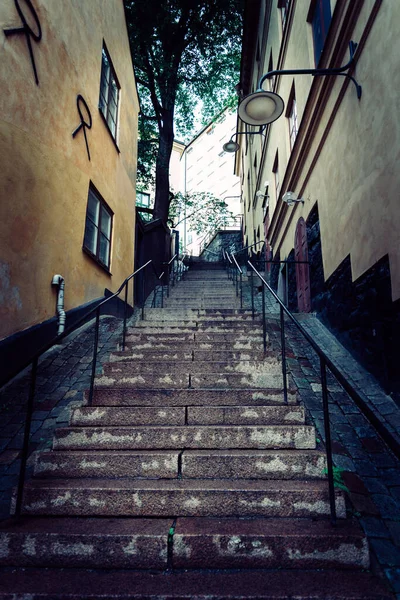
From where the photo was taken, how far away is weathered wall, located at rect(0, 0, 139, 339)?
4.31 m

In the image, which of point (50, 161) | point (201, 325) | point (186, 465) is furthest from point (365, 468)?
point (50, 161)

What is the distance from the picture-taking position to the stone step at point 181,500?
99.9 inches

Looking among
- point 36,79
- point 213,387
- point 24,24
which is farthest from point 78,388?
point 24,24

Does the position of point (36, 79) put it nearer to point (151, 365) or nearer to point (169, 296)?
point (151, 365)

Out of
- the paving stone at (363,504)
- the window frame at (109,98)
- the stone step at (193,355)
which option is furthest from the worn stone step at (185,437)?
the window frame at (109,98)

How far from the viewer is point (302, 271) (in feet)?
26.8

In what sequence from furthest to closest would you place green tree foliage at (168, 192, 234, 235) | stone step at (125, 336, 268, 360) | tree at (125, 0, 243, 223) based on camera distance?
1. green tree foliage at (168, 192, 234, 235)
2. tree at (125, 0, 243, 223)
3. stone step at (125, 336, 268, 360)

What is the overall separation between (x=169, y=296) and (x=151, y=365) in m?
5.69

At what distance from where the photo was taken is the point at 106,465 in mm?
2889

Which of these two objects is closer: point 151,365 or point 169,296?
point 151,365

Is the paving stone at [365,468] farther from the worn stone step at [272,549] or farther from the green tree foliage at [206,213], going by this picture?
the green tree foliage at [206,213]

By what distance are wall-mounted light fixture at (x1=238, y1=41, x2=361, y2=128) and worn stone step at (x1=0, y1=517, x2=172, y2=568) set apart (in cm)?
536

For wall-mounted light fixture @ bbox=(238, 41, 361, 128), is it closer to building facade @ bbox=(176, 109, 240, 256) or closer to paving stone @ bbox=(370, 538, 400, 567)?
paving stone @ bbox=(370, 538, 400, 567)

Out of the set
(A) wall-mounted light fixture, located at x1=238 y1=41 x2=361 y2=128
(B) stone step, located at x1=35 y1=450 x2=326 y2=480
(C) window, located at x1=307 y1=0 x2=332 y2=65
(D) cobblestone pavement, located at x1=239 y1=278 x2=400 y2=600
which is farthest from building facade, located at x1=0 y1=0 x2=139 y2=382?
(C) window, located at x1=307 y1=0 x2=332 y2=65
